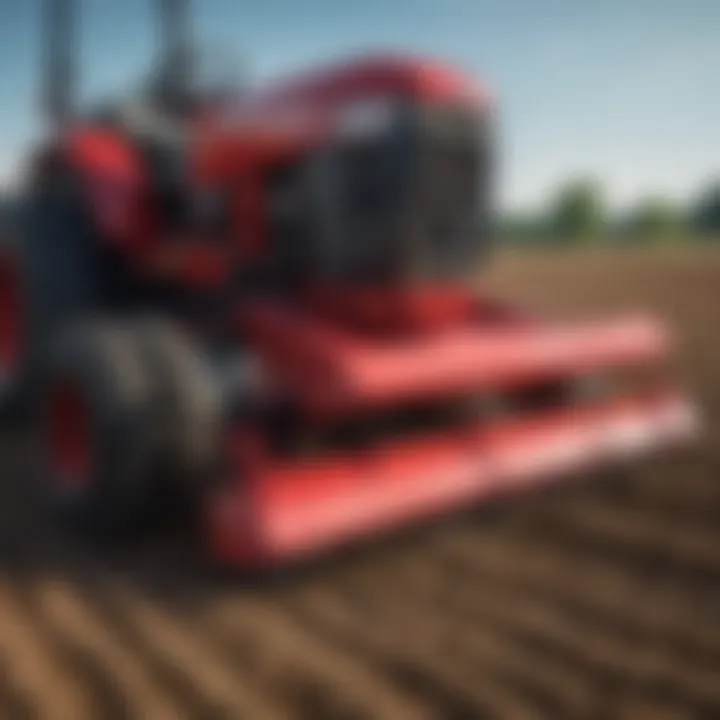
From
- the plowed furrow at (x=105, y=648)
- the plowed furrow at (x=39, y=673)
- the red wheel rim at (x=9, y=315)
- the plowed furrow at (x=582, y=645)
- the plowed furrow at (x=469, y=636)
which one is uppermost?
the red wheel rim at (x=9, y=315)

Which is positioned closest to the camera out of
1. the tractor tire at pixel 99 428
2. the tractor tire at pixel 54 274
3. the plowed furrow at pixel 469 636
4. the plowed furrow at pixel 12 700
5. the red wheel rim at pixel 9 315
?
the plowed furrow at pixel 12 700

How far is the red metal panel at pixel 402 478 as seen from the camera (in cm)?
257

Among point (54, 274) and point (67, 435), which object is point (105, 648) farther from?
point (54, 274)

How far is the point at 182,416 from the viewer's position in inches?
109

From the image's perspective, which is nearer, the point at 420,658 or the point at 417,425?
the point at 420,658

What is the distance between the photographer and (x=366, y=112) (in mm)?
3145

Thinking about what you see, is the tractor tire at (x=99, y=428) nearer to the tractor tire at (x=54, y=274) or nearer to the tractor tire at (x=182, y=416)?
the tractor tire at (x=182, y=416)

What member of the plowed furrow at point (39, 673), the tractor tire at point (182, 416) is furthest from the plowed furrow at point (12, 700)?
the tractor tire at point (182, 416)

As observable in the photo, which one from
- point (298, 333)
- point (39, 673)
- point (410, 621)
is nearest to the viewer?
point (39, 673)

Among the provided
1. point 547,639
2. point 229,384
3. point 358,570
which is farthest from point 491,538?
point 229,384

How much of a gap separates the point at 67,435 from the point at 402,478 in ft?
3.72

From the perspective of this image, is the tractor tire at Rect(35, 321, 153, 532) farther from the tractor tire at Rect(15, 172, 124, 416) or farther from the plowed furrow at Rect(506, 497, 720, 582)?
the plowed furrow at Rect(506, 497, 720, 582)

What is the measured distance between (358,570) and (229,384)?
693mm

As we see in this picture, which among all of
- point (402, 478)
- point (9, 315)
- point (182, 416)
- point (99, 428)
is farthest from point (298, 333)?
point (9, 315)
